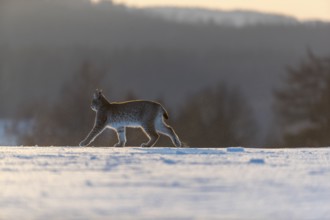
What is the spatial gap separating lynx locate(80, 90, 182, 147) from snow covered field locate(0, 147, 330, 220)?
5382 mm

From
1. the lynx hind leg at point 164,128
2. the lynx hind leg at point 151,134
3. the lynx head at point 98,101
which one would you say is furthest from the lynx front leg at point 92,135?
the lynx hind leg at point 164,128

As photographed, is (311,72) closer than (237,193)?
No

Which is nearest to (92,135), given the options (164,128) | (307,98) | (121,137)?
(121,137)

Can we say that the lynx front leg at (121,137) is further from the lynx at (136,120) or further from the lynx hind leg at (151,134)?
the lynx hind leg at (151,134)

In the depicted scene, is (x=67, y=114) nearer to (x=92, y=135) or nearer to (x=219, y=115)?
(x=219, y=115)

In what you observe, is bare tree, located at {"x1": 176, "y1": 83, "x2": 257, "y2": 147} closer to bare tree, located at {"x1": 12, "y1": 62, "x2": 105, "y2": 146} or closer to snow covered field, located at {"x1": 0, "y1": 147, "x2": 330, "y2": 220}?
bare tree, located at {"x1": 12, "y1": 62, "x2": 105, "y2": 146}

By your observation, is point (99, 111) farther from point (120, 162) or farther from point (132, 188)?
point (132, 188)

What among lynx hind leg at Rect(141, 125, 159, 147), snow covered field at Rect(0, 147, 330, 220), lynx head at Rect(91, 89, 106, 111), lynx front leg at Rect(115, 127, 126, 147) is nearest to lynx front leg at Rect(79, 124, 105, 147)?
lynx front leg at Rect(115, 127, 126, 147)

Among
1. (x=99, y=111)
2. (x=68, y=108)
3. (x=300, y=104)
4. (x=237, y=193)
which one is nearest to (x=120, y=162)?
(x=237, y=193)

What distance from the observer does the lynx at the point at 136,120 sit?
53.2ft

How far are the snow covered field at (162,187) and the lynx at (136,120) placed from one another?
538 centimetres

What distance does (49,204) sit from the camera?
7070mm

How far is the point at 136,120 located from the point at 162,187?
856cm

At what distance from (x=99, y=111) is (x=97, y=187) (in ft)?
30.0
